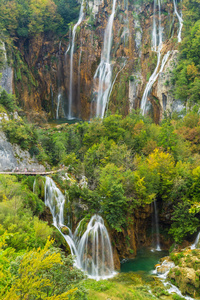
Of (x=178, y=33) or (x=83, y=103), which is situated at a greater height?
(x=178, y=33)

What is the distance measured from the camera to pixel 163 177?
23016 mm

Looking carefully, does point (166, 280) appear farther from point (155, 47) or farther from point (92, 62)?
point (92, 62)

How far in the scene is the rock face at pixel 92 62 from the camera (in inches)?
1763

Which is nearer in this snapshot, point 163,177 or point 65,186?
point 65,186

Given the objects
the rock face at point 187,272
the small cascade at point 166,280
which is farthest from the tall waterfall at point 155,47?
the rock face at point 187,272

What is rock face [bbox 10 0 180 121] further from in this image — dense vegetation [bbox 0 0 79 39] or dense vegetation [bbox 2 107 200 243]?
dense vegetation [bbox 2 107 200 243]

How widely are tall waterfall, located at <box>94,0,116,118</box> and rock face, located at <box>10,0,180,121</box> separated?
3.04ft

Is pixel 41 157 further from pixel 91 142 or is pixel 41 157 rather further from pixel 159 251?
pixel 159 251

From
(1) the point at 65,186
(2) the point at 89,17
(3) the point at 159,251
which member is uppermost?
(2) the point at 89,17

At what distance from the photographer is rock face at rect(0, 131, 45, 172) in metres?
22.0

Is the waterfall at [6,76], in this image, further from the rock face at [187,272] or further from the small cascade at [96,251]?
the rock face at [187,272]

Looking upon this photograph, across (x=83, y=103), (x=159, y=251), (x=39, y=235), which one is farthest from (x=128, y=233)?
(x=83, y=103)

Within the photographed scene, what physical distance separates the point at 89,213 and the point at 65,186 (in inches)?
129

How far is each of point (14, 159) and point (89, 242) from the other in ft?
34.6
